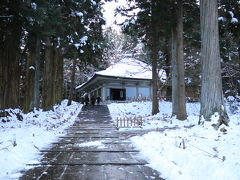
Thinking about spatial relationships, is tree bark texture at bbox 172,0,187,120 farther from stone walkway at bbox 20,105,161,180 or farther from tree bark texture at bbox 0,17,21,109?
tree bark texture at bbox 0,17,21,109

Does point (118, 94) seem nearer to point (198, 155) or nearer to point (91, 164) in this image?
point (91, 164)

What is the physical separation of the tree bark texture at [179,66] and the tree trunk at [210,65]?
13.9 feet

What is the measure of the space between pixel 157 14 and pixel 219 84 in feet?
21.7

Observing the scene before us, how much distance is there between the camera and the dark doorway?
36.9 meters

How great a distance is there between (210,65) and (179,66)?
15.6 ft

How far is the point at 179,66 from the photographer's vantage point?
13.6 m

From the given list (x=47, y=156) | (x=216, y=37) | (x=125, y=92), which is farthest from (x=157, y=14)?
(x=125, y=92)

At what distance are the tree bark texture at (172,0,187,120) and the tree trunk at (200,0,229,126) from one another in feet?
13.9

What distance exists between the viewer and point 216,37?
8969 mm

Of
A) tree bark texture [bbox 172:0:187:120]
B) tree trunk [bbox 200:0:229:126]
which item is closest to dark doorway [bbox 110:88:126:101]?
tree bark texture [bbox 172:0:187:120]

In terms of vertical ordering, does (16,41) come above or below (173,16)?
below

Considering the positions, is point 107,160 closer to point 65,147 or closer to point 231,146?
point 65,147

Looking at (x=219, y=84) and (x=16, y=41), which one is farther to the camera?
(x=16, y=41)

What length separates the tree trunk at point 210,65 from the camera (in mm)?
8734
